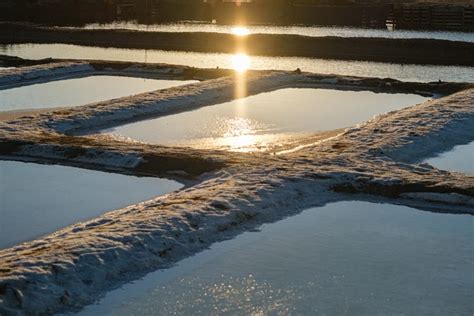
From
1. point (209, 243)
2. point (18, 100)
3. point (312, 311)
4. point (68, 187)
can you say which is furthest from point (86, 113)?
point (312, 311)

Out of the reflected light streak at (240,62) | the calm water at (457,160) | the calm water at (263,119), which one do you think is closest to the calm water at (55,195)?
the calm water at (263,119)

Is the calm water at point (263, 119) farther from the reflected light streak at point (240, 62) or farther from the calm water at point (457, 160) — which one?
the reflected light streak at point (240, 62)

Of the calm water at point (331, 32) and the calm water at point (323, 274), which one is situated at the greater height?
the calm water at point (331, 32)

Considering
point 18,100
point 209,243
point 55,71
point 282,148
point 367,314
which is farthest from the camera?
point 55,71

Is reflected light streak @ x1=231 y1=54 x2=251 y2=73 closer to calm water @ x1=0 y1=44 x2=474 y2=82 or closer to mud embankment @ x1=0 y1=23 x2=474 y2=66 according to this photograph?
calm water @ x1=0 y1=44 x2=474 y2=82

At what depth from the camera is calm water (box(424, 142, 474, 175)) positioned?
1083 centimetres

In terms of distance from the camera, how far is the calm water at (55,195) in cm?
816

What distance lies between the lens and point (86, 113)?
15.4 metres

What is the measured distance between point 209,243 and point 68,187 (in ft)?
10.1

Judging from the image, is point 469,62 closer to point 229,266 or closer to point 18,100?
point 18,100

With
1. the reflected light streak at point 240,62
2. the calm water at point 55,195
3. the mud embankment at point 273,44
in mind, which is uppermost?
the mud embankment at point 273,44

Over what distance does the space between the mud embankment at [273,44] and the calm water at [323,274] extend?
75.6ft

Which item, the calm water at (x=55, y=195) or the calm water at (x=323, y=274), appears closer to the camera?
the calm water at (x=323, y=274)

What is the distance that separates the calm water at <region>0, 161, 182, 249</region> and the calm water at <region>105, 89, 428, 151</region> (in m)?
2.56
